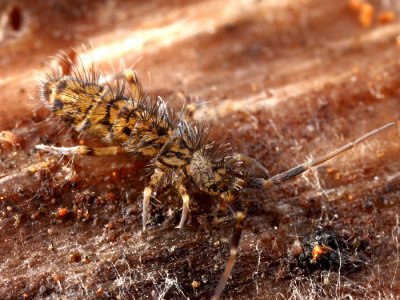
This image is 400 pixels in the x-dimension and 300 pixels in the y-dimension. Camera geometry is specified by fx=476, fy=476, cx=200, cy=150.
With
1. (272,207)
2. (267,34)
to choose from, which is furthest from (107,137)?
(267,34)

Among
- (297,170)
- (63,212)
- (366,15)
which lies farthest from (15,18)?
(366,15)

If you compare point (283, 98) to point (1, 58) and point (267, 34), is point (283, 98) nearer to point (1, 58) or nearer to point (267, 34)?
point (267, 34)

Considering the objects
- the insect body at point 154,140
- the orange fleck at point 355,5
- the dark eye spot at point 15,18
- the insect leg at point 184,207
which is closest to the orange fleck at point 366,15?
the orange fleck at point 355,5

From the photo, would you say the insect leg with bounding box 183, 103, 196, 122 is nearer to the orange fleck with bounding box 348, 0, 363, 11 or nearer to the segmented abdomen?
the segmented abdomen

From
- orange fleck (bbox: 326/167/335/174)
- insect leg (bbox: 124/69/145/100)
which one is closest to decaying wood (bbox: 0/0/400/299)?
orange fleck (bbox: 326/167/335/174)

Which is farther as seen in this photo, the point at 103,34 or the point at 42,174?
the point at 103,34

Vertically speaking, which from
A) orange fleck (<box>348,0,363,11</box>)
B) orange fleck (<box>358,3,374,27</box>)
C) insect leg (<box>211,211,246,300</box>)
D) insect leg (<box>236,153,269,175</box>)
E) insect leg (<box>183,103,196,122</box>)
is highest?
orange fleck (<box>348,0,363,11</box>)
